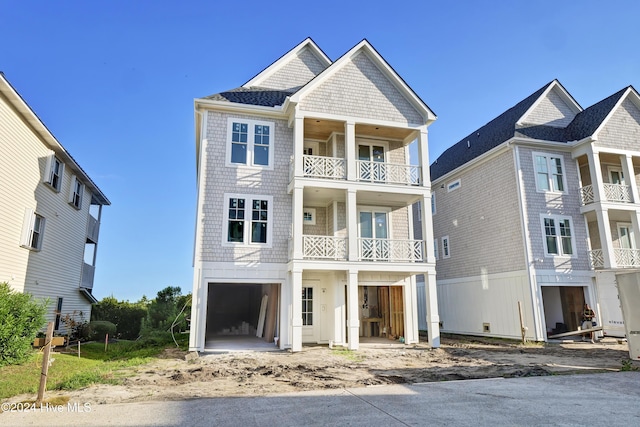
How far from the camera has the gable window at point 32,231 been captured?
46.3ft

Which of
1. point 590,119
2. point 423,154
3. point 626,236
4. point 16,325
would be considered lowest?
point 16,325

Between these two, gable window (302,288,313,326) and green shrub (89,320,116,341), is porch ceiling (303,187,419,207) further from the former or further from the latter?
green shrub (89,320,116,341)

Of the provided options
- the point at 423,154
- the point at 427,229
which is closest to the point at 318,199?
the point at 427,229

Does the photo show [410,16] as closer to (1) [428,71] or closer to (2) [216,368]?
(1) [428,71]

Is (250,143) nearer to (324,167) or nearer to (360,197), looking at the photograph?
(324,167)

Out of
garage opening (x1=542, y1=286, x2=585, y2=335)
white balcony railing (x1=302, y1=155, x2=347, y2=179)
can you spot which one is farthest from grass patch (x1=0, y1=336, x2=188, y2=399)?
garage opening (x1=542, y1=286, x2=585, y2=335)

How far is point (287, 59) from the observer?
17750 mm

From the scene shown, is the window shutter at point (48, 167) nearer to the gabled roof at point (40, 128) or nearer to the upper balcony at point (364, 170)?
the gabled roof at point (40, 128)

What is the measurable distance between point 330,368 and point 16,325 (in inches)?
320

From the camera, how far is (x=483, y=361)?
1107 centimetres

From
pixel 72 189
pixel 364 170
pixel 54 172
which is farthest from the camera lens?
pixel 72 189

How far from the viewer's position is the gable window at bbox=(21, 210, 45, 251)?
1412 centimetres

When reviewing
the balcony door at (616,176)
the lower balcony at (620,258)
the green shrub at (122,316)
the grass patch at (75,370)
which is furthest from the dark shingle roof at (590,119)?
the green shrub at (122,316)

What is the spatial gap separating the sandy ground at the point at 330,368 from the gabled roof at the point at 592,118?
9.59 m
